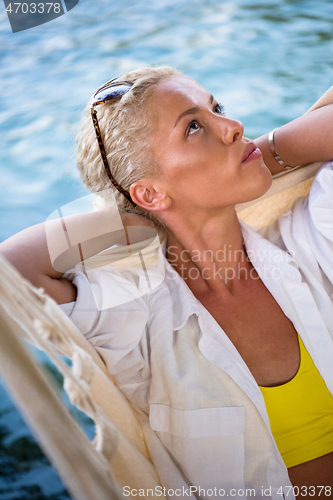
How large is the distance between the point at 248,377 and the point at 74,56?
8.84 ft

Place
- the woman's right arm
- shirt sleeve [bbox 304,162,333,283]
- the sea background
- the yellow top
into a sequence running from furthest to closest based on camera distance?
the sea background → shirt sleeve [bbox 304,162,333,283] → the yellow top → the woman's right arm

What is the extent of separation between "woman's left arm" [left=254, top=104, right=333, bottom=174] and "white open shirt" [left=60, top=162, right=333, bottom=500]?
0.07 metres

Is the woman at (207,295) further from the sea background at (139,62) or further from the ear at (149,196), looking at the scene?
the sea background at (139,62)

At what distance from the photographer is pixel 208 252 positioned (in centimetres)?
116

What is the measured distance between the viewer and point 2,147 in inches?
83.9

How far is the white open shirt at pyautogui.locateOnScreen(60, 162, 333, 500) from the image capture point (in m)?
0.87

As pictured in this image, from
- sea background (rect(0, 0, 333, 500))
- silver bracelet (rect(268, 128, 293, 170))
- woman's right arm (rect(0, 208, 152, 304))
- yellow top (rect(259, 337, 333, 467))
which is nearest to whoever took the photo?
woman's right arm (rect(0, 208, 152, 304))

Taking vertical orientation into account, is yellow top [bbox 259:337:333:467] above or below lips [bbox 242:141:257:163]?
below

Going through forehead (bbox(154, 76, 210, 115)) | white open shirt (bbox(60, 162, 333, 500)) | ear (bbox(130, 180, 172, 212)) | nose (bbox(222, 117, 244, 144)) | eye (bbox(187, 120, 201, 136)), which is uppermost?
forehead (bbox(154, 76, 210, 115))

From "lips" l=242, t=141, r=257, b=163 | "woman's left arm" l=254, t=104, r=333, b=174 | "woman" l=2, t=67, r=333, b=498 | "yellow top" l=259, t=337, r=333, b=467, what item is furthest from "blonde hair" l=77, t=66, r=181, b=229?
"yellow top" l=259, t=337, r=333, b=467

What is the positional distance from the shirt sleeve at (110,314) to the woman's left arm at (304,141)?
597mm

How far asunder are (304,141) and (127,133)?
1.69ft

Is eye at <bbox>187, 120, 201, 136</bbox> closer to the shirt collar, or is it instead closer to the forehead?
the forehead

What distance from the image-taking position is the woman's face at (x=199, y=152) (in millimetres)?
979
